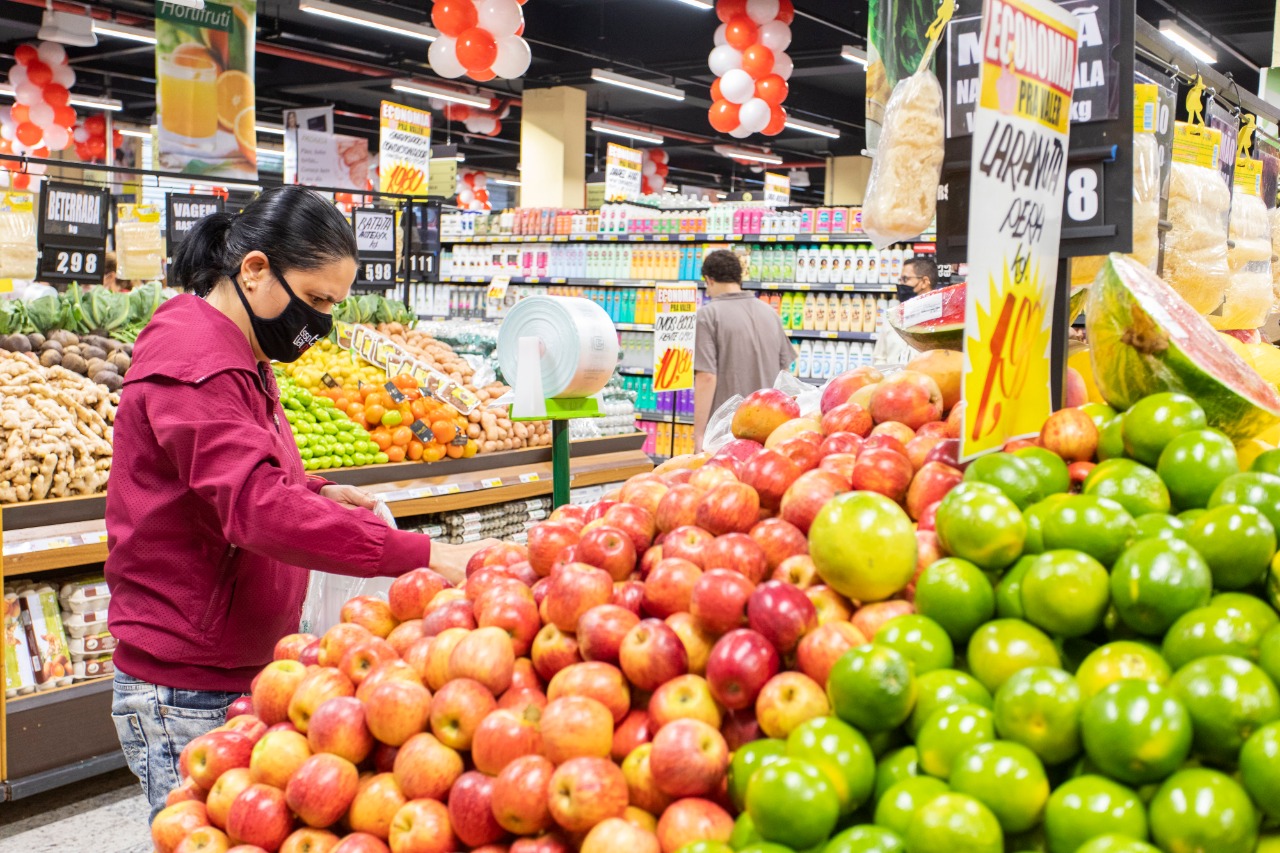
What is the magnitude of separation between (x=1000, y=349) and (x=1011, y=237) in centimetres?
16

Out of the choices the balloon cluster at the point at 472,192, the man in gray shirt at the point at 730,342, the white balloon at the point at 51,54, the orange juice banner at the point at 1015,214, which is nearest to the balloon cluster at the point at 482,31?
the man in gray shirt at the point at 730,342

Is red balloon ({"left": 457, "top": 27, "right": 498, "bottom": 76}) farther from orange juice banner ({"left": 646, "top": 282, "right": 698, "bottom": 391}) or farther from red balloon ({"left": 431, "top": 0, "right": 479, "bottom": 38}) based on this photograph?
orange juice banner ({"left": 646, "top": 282, "right": 698, "bottom": 391})

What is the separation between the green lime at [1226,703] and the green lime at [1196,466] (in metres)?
0.33

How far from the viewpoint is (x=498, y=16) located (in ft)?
28.5

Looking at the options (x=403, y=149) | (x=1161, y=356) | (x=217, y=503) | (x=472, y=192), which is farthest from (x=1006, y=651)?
(x=472, y=192)

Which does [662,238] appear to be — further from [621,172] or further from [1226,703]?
[1226,703]

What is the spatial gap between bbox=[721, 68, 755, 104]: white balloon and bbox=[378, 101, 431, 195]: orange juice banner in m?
3.35

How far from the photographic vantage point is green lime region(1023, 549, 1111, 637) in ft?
3.81

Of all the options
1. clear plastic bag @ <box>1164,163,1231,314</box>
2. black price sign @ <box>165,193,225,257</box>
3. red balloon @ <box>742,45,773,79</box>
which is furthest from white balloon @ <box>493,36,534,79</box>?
clear plastic bag @ <box>1164,163,1231,314</box>

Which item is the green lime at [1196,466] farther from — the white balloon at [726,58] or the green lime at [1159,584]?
the white balloon at [726,58]

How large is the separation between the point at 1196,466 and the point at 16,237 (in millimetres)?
5724

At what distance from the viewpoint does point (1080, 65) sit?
1802mm

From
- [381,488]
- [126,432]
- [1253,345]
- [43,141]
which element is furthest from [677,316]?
[43,141]

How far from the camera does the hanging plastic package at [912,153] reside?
6.79 feet
